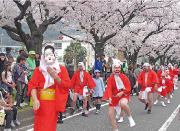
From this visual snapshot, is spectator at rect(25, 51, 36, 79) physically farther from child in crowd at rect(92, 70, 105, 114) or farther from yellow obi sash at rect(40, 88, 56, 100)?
yellow obi sash at rect(40, 88, 56, 100)

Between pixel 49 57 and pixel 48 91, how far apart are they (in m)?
0.59

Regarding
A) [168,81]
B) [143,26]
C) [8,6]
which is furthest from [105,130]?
[143,26]

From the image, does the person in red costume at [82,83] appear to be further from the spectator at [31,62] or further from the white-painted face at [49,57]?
the white-painted face at [49,57]

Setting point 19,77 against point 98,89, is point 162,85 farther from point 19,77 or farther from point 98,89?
point 19,77

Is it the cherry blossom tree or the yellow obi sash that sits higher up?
the cherry blossom tree

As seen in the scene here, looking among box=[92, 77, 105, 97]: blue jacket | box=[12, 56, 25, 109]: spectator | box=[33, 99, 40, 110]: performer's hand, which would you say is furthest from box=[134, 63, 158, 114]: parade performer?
box=[33, 99, 40, 110]: performer's hand

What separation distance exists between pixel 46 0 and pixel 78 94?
512 centimetres

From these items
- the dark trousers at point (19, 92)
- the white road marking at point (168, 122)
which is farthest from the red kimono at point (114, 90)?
the dark trousers at point (19, 92)

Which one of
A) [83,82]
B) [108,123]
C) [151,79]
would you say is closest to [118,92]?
[108,123]

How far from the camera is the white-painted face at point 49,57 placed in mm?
4684

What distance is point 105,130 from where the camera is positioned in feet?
23.1

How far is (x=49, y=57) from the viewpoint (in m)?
4.70

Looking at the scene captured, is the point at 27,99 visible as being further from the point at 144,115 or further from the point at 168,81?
the point at 168,81

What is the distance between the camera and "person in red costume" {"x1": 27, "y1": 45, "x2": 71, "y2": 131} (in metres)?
4.62
